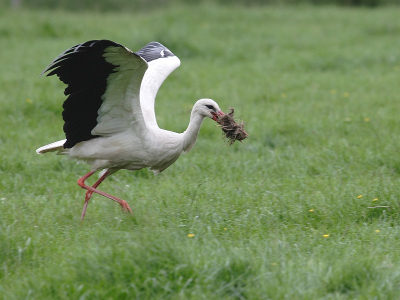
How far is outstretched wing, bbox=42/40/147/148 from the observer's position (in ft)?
14.9

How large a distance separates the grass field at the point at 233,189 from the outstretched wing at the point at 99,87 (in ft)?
2.28

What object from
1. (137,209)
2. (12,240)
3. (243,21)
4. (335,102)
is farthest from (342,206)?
(243,21)

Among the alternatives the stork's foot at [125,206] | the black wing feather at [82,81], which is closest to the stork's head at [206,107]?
the black wing feather at [82,81]

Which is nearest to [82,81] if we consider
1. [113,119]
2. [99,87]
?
[99,87]

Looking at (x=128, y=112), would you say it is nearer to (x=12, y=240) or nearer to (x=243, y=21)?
(x=12, y=240)

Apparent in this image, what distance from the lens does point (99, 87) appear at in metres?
4.93

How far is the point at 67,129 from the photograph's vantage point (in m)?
5.21

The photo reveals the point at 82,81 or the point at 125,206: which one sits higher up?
the point at 82,81

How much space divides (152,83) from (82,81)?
1.25 metres

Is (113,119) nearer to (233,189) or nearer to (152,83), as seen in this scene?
(152,83)

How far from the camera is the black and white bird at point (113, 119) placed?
4715 mm

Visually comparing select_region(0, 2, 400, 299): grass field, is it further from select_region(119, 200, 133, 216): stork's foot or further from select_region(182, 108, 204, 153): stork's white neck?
select_region(182, 108, 204, 153): stork's white neck

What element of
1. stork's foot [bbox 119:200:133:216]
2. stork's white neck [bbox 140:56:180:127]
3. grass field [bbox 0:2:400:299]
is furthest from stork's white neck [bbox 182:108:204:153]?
stork's foot [bbox 119:200:133:216]

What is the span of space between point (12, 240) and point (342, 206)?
101 inches
